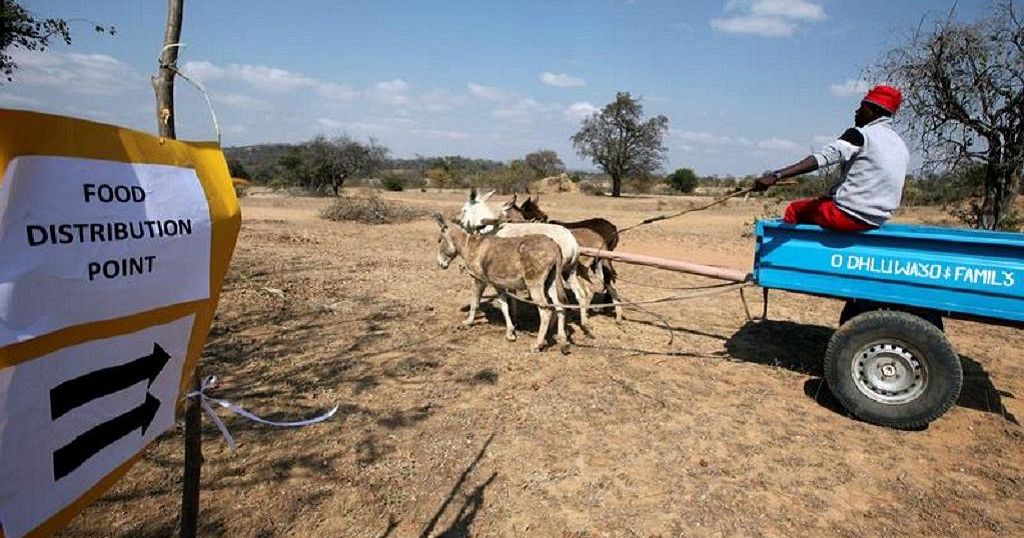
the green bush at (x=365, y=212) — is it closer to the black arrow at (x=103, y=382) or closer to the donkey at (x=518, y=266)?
the donkey at (x=518, y=266)

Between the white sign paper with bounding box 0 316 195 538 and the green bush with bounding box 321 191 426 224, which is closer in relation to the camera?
the white sign paper with bounding box 0 316 195 538

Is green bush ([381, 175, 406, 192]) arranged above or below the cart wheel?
above

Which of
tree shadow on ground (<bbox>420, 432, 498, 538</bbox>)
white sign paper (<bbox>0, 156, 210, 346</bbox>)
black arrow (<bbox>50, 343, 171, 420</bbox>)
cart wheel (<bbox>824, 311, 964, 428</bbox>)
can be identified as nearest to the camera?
white sign paper (<bbox>0, 156, 210, 346</bbox>)

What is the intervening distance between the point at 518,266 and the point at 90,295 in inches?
226

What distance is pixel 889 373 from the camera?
195 inches

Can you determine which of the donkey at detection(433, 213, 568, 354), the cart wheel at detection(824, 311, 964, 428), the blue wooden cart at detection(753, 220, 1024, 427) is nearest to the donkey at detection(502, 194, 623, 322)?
the donkey at detection(433, 213, 568, 354)

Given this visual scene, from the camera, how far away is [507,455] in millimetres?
4391

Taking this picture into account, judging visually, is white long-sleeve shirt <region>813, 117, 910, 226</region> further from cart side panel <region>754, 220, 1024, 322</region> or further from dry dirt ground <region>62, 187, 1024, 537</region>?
dry dirt ground <region>62, 187, 1024, 537</region>

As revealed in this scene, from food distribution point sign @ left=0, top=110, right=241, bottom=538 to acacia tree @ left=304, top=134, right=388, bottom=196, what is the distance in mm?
32323

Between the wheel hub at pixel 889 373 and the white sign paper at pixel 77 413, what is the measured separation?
5449mm

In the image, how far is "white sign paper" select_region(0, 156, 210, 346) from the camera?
4.36 ft

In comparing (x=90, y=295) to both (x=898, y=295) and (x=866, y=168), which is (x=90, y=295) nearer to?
(x=866, y=168)

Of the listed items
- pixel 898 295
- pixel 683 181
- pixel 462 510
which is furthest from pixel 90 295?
pixel 683 181

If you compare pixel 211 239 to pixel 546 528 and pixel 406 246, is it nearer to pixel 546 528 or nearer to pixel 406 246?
pixel 546 528
